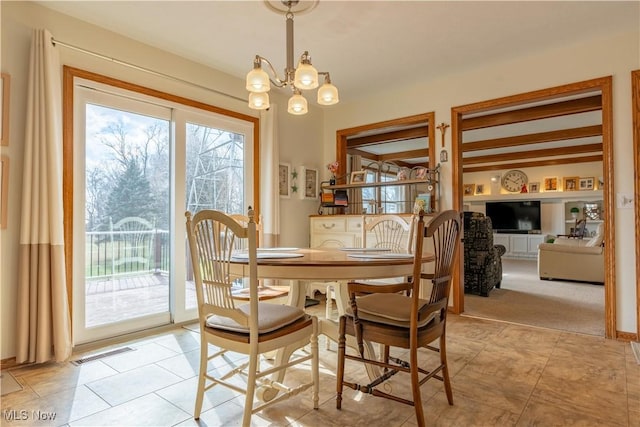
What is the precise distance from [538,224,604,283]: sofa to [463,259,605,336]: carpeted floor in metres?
0.12

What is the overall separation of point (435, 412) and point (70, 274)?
2.55 metres

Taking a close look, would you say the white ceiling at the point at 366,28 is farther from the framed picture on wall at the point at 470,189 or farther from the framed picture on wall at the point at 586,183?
the framed picture on wall at the point at 470,189

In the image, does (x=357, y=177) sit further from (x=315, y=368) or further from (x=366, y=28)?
(x=315, y=368)

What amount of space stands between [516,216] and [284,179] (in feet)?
25.2

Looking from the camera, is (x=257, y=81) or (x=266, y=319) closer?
(x=266, y=319)

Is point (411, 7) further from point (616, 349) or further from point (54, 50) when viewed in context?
point (616, 349)

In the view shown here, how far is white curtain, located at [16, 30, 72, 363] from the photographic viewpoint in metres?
2.34

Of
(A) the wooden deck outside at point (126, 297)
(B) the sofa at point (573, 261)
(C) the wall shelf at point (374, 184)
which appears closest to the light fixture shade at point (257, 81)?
(A) the wooden deck outside at point (126, 297)

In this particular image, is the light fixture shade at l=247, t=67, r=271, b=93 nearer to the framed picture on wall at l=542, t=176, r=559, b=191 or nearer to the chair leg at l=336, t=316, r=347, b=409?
the chair leg at l=336, t=316, r=347, b=409

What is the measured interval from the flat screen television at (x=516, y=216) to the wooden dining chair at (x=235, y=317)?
8.78 metres

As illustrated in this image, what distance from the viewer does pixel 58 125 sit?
2477mm

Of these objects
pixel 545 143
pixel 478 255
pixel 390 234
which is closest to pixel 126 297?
pixel 390 234

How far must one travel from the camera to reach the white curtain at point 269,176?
3.91 metres

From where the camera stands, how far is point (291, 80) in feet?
7.07
